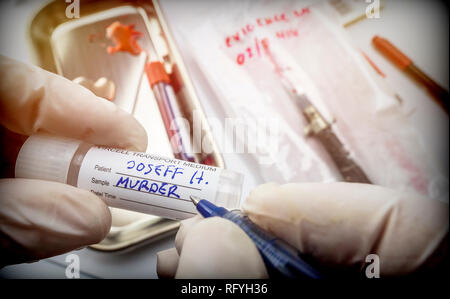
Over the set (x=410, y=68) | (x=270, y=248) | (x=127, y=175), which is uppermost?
(x=410, y=68)

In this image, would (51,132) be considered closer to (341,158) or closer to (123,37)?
(123,37)

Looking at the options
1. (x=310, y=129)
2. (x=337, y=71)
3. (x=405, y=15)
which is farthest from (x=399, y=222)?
(x=405, y=15)

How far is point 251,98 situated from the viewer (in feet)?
1.82

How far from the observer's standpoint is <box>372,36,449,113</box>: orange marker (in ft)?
1.86

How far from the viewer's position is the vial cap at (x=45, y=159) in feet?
1.12

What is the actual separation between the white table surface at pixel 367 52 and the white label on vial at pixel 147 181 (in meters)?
0.16

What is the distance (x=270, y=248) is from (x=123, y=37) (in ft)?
1.55

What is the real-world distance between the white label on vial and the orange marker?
0.50m

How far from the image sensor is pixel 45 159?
34 centimetres

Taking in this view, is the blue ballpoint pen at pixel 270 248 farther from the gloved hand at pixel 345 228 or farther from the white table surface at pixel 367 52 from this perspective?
the white table surface at pixel 367 52

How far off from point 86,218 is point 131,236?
0.12 m

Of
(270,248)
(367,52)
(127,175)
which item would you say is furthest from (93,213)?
(367,52)

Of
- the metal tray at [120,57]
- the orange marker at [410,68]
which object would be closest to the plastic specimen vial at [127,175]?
the metal tray at [120,57]
